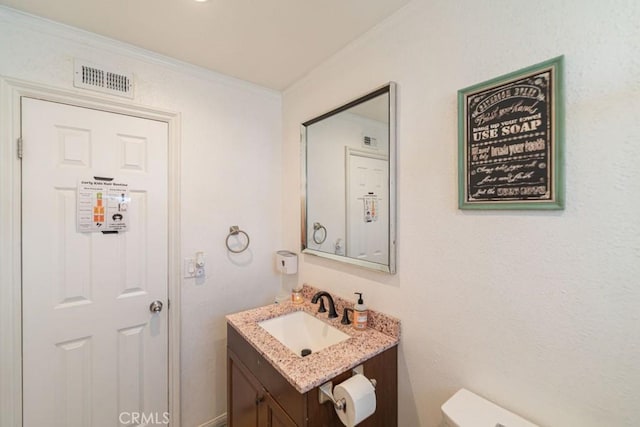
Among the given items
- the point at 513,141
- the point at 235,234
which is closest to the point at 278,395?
the point at 235,234

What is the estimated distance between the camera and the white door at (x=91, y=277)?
1316 mm

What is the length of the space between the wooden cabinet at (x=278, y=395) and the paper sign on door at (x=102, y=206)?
0.87 meters

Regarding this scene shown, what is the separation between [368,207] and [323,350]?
726 mm

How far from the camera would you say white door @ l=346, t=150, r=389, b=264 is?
1.33m

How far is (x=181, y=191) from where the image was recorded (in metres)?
1.67

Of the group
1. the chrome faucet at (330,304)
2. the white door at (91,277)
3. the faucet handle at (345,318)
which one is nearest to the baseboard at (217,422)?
the white door at (91,277)

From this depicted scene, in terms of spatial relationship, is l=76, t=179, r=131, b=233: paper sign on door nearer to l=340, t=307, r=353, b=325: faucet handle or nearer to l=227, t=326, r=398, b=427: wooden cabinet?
l=227, t=326, r=398, b=427: wooden cabinet

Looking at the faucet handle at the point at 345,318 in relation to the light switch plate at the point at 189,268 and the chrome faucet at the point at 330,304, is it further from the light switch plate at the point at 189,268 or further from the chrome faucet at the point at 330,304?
the light switch plate at the point at 189,268

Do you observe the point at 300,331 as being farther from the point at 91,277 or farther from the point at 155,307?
the point at 91,277

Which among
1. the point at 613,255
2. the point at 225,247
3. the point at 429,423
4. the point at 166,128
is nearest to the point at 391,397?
the point at 429,423

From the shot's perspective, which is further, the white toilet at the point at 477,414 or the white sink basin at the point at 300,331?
the white sink basin at the point at 300,331

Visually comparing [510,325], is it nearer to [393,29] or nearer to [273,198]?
[393,29]

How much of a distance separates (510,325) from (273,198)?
63.4 inches

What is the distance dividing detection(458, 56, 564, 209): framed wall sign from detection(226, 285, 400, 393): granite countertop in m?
0.69
